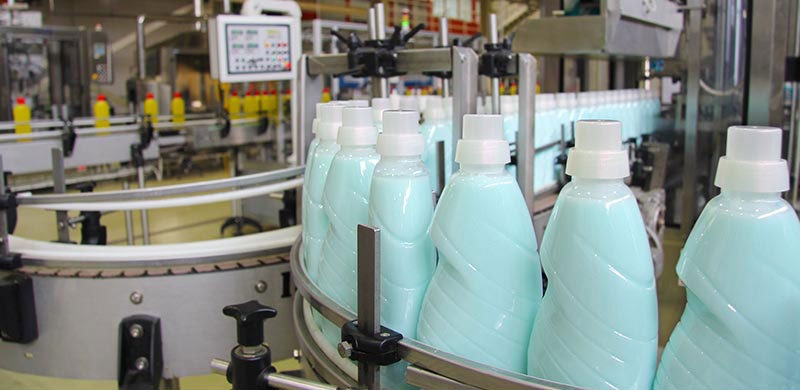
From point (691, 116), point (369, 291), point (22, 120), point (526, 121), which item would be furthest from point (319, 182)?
point (22, 120)

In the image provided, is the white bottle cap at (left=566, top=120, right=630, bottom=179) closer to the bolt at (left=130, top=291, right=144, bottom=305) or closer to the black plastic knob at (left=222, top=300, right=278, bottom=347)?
the black plastic knob at (left=222, top=300, right=278, bottom=347)

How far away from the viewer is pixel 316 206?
0.84 meters

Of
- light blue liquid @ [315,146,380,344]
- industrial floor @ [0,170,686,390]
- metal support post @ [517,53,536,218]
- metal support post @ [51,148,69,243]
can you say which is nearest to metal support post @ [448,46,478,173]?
metal support post @ [517,53,536,218]

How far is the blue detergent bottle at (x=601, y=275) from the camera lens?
1.62 ft

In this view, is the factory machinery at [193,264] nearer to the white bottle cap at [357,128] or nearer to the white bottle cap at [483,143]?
the white bottle cap at [357,128]

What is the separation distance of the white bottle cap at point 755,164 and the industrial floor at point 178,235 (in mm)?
1397

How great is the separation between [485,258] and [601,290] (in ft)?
0.35

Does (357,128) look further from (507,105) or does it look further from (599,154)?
(507,105)

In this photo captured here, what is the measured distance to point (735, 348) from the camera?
46 centimetres

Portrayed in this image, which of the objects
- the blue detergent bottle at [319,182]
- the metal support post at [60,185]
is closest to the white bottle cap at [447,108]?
the blue detergent bottle at [319,182]

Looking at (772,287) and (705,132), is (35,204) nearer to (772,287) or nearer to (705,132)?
(772,287)

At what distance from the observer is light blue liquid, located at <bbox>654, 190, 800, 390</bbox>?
45cm

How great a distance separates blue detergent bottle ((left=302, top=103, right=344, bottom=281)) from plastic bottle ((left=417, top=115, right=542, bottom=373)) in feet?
0.90

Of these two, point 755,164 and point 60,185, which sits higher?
point 755,164
